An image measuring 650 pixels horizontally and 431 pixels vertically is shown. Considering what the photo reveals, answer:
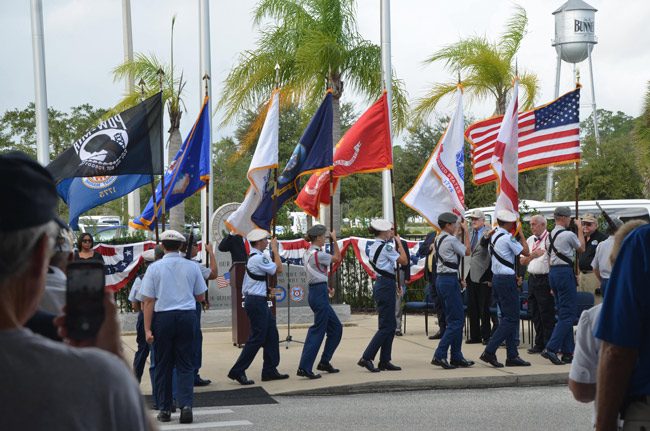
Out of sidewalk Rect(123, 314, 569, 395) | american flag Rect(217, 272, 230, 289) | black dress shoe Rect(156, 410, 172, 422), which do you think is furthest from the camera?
american flag Rect(217, 272, 230, 289)

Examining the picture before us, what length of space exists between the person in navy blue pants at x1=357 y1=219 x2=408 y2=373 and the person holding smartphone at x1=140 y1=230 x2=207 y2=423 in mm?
3567

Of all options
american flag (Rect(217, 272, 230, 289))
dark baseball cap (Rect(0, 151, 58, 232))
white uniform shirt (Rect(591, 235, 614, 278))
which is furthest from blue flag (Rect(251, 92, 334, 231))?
dark baseball cap (Rect(0, 151, 58, 232))

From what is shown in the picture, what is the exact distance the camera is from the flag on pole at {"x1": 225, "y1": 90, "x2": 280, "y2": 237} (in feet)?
45.1

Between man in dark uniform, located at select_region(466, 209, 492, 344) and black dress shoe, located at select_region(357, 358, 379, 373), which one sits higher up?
man in dark uniform, located at select_region(466, 209, 492, 344)

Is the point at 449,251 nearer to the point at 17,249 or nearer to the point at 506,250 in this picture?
the point at 506,250

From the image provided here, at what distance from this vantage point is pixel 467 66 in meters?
24.8

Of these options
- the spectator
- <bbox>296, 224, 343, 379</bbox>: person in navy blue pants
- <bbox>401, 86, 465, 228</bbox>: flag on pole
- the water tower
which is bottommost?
<bbox>296, 224, 343, 379</bbox>: person in navy blue pants

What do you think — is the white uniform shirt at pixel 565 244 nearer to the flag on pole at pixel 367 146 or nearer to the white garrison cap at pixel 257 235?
the flag on pole at pixel 367 146

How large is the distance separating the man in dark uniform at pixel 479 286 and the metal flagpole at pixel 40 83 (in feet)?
27.1

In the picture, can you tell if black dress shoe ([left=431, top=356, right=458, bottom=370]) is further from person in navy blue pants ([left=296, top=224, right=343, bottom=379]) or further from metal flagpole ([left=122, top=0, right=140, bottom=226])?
metal flagpole ([left=122, top=0, right=140, bottom=226])

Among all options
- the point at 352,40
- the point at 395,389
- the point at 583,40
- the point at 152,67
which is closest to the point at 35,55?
the point at 152,67

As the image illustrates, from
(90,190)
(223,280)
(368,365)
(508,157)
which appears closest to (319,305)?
(368,365)

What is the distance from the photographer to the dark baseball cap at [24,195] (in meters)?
2.19

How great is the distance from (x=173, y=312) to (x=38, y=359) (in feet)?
23.9
